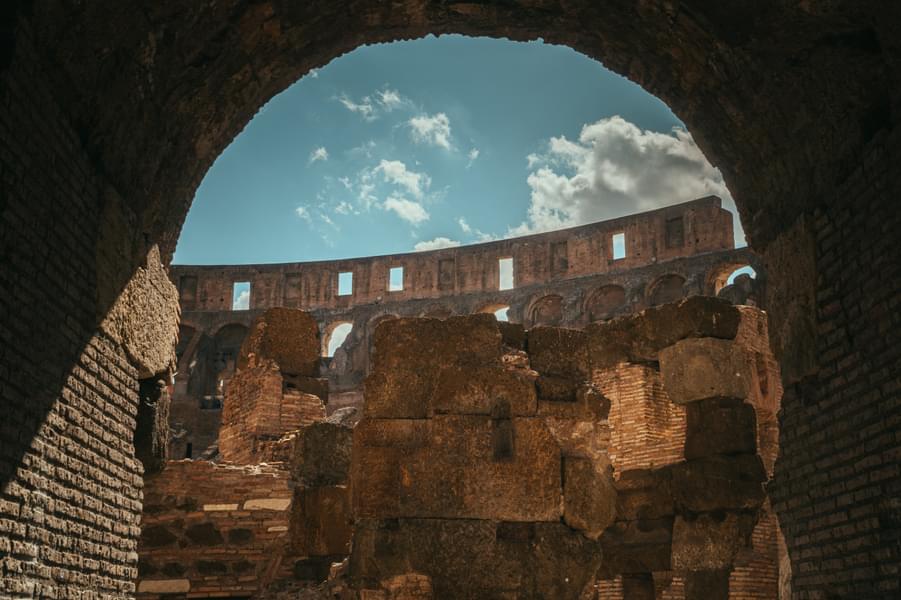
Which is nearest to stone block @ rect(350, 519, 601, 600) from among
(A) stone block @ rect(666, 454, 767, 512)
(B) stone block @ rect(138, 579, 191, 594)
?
(A) stone block @ rect(666, 454, 767, 512)

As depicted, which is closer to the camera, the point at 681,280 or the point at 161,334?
the point at 161,334

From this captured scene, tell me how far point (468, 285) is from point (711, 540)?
28114 mm

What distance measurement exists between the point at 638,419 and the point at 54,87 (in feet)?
39.7

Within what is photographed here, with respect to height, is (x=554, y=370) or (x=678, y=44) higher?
(x=678, y=44)

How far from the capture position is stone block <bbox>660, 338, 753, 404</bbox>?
11797 millimetres

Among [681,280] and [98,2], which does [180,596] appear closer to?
[98,2]

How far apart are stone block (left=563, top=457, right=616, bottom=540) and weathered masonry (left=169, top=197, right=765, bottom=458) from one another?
2296 cm

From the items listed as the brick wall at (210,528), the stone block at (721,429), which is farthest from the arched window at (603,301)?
the brick wall at (210,528)

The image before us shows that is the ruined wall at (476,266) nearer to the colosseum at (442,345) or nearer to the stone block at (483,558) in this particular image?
the colosseum at (442,345)

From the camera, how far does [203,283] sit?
1598 inches

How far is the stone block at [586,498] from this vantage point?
305 inches

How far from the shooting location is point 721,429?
1132 cm

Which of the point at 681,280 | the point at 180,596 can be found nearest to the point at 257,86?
the point at 180,596

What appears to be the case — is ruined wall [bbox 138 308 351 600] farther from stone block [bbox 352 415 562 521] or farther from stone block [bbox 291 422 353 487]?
stone block [bbox 352 415 562 521]
